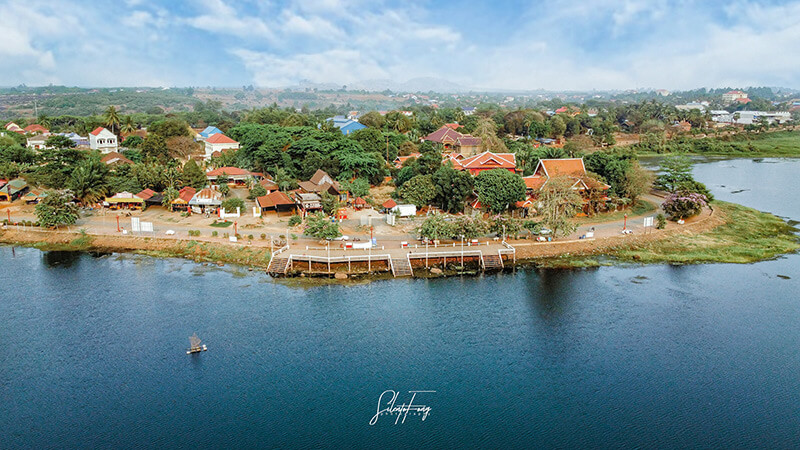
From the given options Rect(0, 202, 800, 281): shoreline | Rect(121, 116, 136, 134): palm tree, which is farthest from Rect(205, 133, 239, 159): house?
Rect(0, 202, 800, 281): shoreline

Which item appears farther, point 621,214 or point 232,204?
point 621,214

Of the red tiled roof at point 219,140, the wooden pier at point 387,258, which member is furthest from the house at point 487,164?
the red tiled roof at point 219,140

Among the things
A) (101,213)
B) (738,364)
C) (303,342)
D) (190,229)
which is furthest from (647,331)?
(101,213)

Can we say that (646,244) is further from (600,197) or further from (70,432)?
(70,432)

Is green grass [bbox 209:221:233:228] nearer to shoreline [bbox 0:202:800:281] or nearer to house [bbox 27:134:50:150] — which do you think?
shoreline [bbox 0:202:800:281]

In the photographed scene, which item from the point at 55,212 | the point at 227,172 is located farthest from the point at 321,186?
the point at 55,212

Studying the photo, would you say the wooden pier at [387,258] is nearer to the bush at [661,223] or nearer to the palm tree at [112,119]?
the bush at [661,223]

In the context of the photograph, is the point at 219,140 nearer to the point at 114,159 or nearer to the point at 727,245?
the point at 114,159
